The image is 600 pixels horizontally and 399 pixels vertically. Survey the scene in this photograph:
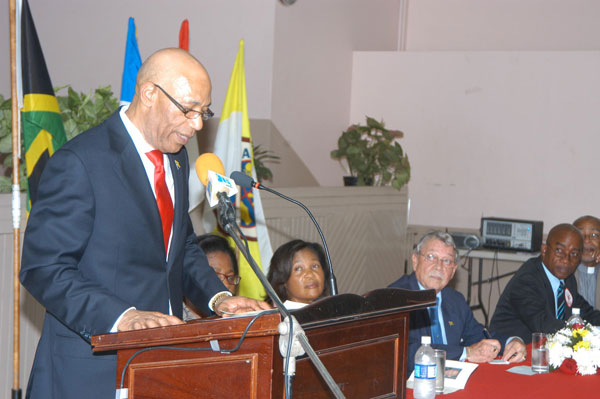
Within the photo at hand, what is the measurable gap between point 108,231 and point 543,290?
3351 millimetres

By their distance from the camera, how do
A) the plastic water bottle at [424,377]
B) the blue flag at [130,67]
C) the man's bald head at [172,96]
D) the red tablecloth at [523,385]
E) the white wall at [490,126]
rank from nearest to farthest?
the man's bald head at [172,96]
the plastic water bottle at [424,377]
the red tablecloth at [523,385]
the blue flag at [130,67]
the white wall at [490,126]

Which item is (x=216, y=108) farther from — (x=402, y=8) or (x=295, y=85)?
(x=402, y=8)

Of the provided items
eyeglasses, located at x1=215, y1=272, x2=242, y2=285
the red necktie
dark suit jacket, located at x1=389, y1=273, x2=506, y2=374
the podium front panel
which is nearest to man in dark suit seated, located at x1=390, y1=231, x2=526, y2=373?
dark suit jacket, located at x1=389, y1=273, x2=506, y2=374

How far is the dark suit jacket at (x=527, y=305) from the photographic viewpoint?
444cm

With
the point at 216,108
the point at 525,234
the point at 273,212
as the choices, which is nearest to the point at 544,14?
the point at 525,234

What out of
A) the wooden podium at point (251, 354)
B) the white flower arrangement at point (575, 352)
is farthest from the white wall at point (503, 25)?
the wooden podium at point (251, 354)

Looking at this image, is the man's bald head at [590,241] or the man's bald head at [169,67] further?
the man's bald head at [590,241]

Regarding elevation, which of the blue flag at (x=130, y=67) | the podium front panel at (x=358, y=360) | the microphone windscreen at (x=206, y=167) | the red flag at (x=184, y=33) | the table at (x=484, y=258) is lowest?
the table at (x=484, y=258)

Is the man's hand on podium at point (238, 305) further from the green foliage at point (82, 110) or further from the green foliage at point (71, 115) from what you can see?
the green foliage at point (82, 110)

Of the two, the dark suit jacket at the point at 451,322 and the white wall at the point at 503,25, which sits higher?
the white wall at the point at 503,25

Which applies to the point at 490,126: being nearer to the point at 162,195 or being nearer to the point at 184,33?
the point at 184,33

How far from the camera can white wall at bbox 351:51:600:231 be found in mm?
7945

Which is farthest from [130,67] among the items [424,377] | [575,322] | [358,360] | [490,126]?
[490,126]

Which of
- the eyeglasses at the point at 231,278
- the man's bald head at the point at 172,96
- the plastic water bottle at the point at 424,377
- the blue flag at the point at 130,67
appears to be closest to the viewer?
→ the man's bald head at the point at 172,96
